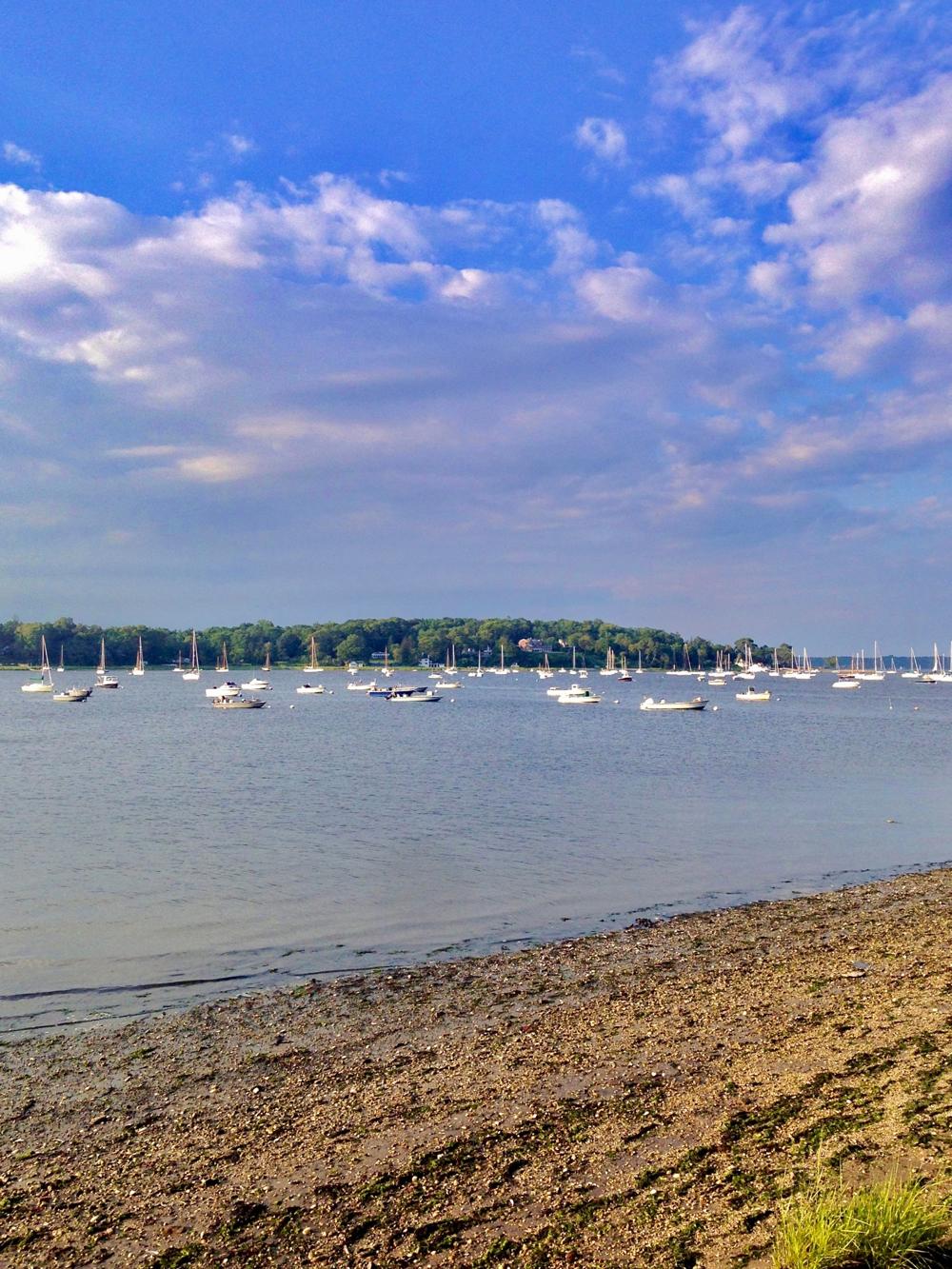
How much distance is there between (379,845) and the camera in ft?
94.4

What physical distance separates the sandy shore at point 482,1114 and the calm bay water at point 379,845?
10.1 ft

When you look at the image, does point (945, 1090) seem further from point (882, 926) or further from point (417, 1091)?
point (882, 926)

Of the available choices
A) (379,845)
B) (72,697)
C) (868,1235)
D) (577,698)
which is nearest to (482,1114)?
(868,1235)

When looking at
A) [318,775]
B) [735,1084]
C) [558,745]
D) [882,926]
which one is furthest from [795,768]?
[735,1084]

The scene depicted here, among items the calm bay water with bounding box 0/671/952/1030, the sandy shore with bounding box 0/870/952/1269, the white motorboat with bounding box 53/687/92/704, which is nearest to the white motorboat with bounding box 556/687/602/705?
the calm bay water with bounding box 0/671/952/1030

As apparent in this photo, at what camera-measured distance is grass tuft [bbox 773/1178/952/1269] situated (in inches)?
222

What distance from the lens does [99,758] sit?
2288 inches

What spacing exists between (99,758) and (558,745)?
30.7 metres

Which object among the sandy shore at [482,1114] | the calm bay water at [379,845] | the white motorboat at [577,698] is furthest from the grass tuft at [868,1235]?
the white motorboat at [577,698]

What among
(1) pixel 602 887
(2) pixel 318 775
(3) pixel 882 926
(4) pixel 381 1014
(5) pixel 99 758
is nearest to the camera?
(4) pixel 381 1014

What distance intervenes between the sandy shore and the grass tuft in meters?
0.55

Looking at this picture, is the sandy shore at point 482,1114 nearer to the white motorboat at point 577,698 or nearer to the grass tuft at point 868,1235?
the grass tuft at point 868,1235

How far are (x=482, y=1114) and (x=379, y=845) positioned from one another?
19670 mm

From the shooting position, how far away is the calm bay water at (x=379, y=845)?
17672 millimetres
